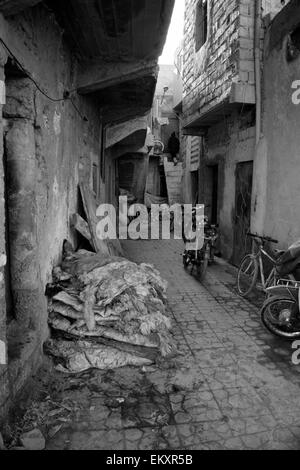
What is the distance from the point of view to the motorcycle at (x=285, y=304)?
4445 millimetres

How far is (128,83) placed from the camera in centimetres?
635

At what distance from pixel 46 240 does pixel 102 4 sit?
249cm

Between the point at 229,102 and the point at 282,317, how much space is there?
447cm

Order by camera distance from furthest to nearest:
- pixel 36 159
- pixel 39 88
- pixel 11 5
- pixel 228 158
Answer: pixel 228 158, pixel 36 159, pixel 39 88, pixel 11 5

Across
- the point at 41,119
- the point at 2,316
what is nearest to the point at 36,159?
the point at 41,119

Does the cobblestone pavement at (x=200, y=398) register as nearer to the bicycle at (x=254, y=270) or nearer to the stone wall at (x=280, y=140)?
the bicycle at (x=254, y=270)

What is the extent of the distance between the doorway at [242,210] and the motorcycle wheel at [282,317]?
3152mm

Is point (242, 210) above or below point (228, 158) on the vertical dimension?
below

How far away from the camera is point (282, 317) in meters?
4.49

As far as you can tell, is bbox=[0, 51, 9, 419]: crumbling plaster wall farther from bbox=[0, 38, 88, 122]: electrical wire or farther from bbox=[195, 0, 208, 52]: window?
bbox=[195, 0, 208, 52]: window

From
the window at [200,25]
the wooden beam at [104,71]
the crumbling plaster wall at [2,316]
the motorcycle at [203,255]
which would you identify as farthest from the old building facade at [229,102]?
the crumbling plaster wall at [2,316]

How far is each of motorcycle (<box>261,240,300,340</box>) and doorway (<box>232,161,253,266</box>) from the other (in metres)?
2.97

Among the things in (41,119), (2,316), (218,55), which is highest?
(218,55)

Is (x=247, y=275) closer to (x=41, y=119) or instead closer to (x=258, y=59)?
(x=258, y=59)
